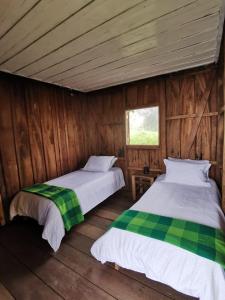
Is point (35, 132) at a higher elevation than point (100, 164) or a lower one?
higher

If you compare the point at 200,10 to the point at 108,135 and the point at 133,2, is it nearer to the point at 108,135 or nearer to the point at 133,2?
→ the point at 133,2

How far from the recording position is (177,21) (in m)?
1.44

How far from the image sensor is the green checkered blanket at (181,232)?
3.86ft

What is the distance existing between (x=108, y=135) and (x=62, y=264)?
2.55 meters

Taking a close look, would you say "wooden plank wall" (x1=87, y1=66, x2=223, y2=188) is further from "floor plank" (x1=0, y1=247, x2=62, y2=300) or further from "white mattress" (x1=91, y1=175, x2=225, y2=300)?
"floor plank" (x1=0, y1=247, x2=62, y2=300)

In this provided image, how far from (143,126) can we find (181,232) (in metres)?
2.31

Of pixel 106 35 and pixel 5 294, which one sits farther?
pixel 106 35

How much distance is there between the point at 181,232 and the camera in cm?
136

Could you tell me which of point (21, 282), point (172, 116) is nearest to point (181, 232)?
point (21, 282)

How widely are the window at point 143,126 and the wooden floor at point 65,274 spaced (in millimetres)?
1804

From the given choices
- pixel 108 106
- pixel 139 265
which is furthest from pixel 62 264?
pixel 108 106

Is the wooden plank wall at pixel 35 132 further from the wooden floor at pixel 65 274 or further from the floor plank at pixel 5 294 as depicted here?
the floor plank at pixel 5 294

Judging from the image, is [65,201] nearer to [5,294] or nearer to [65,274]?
[65,274]

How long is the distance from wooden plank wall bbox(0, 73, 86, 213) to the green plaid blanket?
1.58 feet
